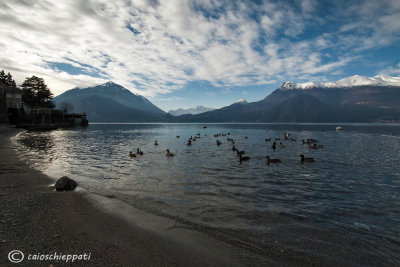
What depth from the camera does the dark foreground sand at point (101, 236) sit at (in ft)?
19.3

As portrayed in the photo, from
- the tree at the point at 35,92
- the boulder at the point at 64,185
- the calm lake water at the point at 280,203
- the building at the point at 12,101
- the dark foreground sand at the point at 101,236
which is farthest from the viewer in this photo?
the tree at the point at 35,92

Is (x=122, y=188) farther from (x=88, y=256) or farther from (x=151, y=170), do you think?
(x=88, y=256)

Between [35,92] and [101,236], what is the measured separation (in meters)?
133

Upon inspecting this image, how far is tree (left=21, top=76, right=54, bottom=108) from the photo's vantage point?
102375 millimetres

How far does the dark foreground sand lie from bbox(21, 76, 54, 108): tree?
403 feet

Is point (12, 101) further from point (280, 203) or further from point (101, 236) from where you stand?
point (280, 203)

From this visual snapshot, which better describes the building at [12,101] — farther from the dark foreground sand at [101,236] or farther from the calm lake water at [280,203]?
the dark foreground sand at [101,236]

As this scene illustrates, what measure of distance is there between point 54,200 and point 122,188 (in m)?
4.11

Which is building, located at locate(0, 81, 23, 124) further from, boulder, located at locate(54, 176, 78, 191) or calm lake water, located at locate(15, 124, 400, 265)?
boulder, located at locate(54, 176, 78, 191)

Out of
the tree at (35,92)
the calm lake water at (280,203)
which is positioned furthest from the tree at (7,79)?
the calm lake water at (280,203)

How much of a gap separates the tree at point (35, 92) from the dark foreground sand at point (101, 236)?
123 metres

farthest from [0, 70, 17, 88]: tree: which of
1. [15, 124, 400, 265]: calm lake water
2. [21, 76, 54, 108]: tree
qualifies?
[15, 124, 400, 265]: calm lake water

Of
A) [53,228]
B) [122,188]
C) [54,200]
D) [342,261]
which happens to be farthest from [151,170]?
[342,261]

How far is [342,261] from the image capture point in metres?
6.51
